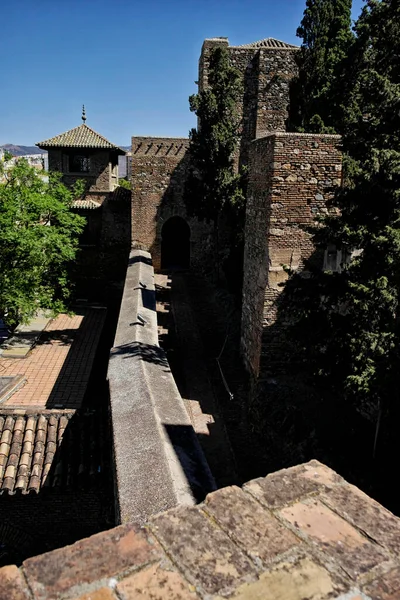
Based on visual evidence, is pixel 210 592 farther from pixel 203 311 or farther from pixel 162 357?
pixel 203 311

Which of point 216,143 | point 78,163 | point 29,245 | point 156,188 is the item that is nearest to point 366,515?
point 29,245

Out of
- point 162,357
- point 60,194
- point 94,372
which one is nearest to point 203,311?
point 94,372

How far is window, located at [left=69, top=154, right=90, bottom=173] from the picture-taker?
80.9ft

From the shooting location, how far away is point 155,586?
4.46ft

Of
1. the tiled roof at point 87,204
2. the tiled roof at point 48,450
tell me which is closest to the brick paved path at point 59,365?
the tiled roof at point 48,450

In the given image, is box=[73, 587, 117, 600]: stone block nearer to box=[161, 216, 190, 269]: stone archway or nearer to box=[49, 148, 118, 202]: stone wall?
box=[161, 216, 190, 269]: stone archway

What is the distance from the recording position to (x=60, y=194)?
17016mm

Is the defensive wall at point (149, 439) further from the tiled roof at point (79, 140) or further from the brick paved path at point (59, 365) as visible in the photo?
the tiled roof at point (79, 140)

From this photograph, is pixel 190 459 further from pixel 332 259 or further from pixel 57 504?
pixel 332 259

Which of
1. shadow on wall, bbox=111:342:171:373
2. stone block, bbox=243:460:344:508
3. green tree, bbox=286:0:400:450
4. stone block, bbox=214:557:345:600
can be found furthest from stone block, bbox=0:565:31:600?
shadow on wall, bbox=111:342:171:373

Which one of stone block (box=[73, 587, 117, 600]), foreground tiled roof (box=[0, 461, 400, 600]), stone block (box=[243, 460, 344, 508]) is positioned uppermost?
stone block (box=[243, 460, 344, 508])

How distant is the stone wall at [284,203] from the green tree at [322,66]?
7487 mm

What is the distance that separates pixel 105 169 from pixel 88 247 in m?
4.20

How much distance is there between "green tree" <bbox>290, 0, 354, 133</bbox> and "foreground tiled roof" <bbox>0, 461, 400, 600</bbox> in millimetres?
14715
